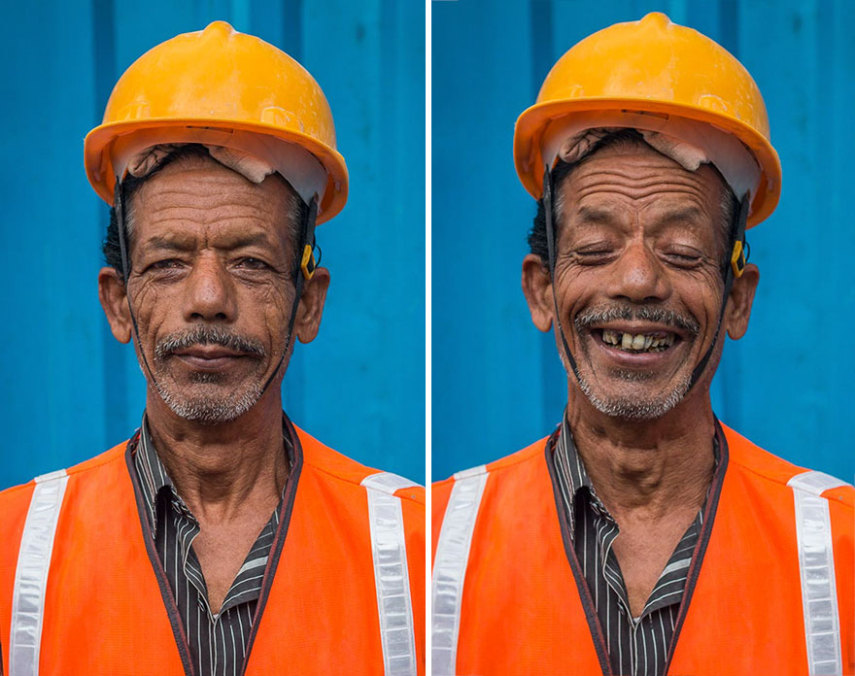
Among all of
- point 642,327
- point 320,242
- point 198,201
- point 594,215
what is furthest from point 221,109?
point 642,327

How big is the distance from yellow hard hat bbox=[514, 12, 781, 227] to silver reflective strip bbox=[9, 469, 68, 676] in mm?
1565

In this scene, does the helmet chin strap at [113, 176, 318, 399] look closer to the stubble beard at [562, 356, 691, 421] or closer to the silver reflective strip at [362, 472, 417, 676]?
the silver reflective strip at [362, 472, 417, 676]

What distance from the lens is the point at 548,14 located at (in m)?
3.12

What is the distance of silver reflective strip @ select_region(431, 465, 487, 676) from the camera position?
9.96 ft

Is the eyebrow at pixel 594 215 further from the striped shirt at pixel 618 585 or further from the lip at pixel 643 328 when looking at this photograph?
the striped shirt at pixel 618 585

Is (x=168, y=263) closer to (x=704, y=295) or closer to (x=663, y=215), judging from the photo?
(x=663, y=215)

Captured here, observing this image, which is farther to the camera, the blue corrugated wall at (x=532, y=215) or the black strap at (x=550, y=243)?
the blue corrugated wall at (x=532, y=215)

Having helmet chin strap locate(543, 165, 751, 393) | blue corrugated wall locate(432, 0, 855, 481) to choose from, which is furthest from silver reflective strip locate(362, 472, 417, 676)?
helmet chin strap locate(543, 165, 751, 393)

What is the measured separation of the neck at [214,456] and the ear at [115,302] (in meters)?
0.19

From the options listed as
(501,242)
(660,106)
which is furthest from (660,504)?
(660,106)

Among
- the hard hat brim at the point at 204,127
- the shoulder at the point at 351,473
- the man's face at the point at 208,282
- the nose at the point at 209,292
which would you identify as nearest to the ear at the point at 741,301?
the shoulder at the point at 351,473

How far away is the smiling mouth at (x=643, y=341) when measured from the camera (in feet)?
9.51

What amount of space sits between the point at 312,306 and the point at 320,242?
17cm

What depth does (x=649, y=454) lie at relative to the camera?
9.76ft
